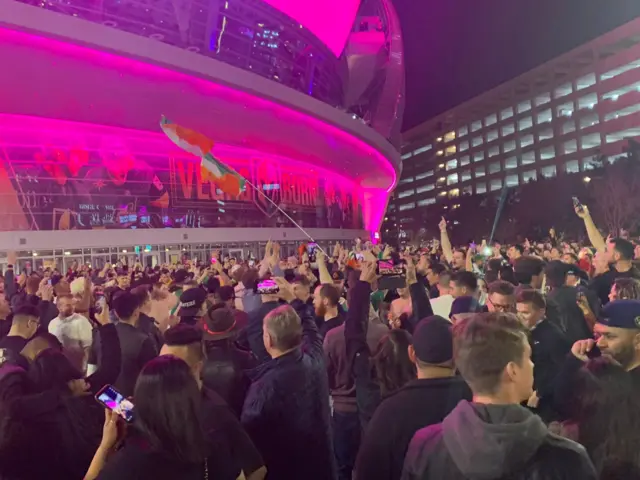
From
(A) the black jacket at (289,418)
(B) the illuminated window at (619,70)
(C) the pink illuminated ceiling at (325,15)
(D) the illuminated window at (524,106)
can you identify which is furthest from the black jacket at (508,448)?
(D) the illuminated window at (524,106)

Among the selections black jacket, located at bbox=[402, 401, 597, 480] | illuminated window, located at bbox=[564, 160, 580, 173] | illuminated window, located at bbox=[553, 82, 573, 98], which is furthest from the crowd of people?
illuminated window, located at bbox=[553, 82, 573, 98]

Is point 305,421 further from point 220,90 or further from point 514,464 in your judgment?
point 220,90

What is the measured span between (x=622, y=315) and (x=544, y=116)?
9265 cm

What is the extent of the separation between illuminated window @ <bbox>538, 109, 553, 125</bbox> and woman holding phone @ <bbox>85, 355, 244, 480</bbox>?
305ft

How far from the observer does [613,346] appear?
3.21m

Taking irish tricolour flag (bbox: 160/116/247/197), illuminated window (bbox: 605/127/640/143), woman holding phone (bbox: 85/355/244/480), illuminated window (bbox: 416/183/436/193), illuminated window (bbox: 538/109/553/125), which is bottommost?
woman holding phone (bbox: 85/355/244/480)

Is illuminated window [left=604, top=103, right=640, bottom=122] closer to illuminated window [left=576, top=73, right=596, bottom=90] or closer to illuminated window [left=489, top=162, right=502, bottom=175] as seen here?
illuminated window [left=576, top=73, right=596, bottom=90]

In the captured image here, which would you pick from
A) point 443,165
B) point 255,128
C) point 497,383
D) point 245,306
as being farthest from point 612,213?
point 443,165

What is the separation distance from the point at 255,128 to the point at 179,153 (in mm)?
5439

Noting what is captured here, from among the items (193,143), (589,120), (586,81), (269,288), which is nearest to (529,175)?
(589,120)

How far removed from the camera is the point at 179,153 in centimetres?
3512

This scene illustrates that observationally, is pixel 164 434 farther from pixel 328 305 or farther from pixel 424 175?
pixel 424 175

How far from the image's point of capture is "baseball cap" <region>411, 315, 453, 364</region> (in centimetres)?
274

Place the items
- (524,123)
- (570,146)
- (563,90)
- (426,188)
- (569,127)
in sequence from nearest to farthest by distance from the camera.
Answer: (569,127), (570,146), (563,90), (524,123), (426,188)
